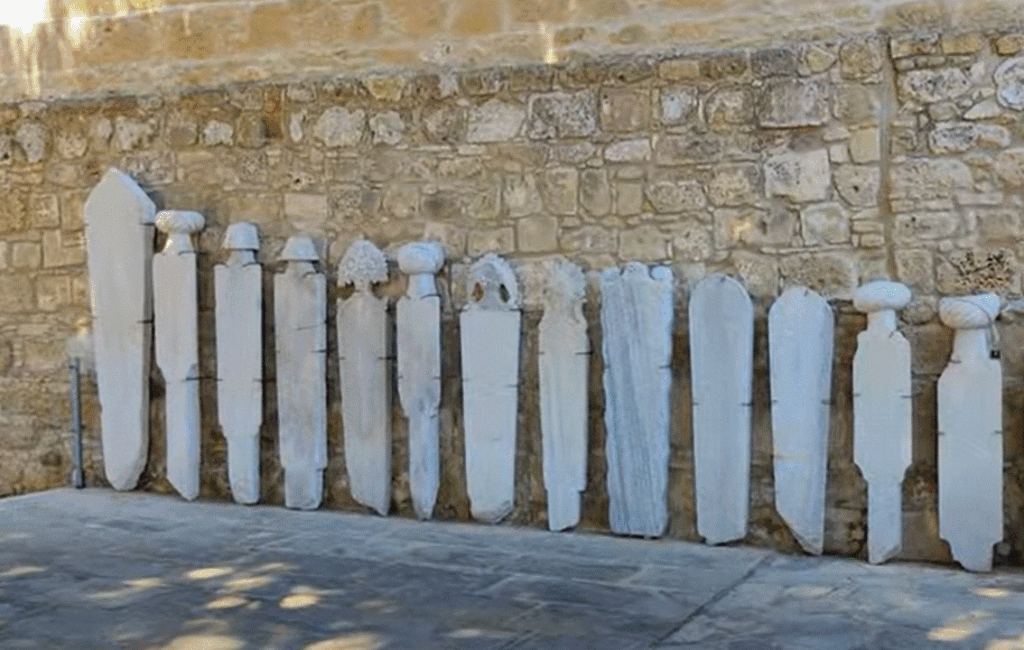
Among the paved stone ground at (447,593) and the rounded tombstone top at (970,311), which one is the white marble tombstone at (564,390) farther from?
the rounded tombstone top at (970,311)

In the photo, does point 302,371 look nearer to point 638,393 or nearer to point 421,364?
point 421,364

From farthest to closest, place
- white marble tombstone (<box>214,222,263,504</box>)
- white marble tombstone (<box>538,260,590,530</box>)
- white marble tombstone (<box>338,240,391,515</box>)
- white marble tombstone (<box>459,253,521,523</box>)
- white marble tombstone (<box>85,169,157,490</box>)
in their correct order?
white marble tombstone (<box>85,169,157,490</box>), white marble tombstone (<box>214,222,263,504</box>), white marble tombstone (<box>338,240,391,515</box>), white marble tombstone (<box>459,253,521,523</box>), white marble tombstone (<box>538,260,590,530</box>)

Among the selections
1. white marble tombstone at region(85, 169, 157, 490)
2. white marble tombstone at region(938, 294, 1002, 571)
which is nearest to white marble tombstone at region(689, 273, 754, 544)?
white marble tombstone at region(938, 294, 1002, 571)

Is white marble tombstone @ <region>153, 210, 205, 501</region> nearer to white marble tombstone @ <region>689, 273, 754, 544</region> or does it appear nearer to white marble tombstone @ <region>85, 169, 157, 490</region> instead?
white marble tombstone @ <region>85, 169, 157, 490</region>

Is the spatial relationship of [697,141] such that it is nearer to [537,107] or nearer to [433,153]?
[537,107]

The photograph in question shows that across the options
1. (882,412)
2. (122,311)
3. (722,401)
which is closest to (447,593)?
(722,401)

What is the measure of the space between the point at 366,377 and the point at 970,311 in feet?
7.93

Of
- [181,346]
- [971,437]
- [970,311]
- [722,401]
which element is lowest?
[971,437]

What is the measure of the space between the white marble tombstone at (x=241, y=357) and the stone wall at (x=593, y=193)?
0.26ft

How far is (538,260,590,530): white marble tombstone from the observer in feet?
16.1

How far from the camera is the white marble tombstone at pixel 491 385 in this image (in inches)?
198

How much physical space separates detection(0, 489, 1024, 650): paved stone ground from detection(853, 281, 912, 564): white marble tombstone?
0.50 ft

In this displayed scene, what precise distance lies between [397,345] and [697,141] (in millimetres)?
1489

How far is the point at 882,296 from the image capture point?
4.36 meters
